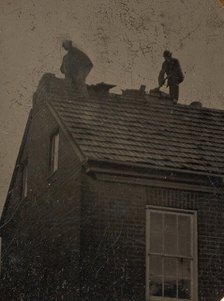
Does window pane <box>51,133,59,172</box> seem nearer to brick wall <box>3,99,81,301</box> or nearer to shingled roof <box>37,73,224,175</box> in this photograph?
brick wall <box>3,99,81,301</box>

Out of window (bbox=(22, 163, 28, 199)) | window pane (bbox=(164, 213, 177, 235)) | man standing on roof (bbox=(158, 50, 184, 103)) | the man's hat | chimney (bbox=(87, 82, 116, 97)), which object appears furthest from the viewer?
window (bbox=(22, 163, 28, 199))

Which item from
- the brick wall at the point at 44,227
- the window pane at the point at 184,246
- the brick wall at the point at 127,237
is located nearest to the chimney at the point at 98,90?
the brick wall at the point at 44,227

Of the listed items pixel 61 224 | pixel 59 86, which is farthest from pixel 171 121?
pixel 61 224

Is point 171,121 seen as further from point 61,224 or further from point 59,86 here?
point 61,224

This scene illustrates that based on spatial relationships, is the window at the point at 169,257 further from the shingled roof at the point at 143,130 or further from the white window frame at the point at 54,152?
the white window frame at the point at 54,152

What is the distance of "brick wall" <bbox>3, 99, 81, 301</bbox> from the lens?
9.38 metres

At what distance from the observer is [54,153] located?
35.0ft

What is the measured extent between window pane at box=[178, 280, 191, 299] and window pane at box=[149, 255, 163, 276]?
1.02 feet

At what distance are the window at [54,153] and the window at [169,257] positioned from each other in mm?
1890

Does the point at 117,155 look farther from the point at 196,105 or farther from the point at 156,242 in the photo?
the point at 196,105

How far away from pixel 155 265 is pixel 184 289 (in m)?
0.50

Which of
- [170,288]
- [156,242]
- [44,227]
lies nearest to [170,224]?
[156,242]

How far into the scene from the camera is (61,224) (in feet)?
32.0

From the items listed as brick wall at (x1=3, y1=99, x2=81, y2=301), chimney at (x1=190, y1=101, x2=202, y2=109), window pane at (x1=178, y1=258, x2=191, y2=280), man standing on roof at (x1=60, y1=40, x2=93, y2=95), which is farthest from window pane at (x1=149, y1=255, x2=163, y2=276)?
chimney at (x1=190, y1=101, x2=202, y2=109)
